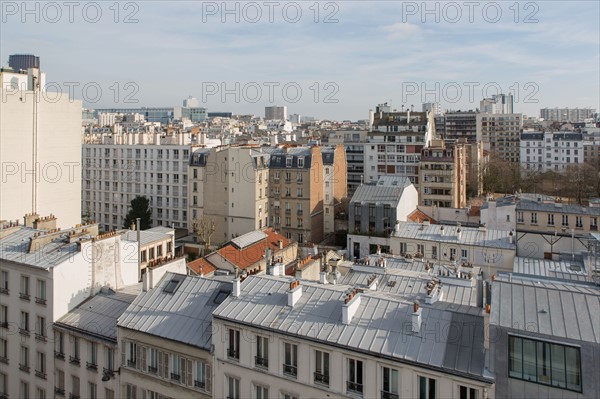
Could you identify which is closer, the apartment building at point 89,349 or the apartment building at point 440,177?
the apartment building at point 89,349

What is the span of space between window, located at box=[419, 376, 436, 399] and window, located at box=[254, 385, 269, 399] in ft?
11.0

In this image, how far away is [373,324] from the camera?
10.8 meters

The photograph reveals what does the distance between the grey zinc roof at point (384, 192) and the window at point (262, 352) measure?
23.3 metres

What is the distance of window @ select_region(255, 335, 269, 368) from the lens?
36.9ft

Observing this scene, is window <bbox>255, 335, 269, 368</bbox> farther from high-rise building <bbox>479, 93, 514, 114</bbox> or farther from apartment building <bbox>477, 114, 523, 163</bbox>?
high-rise building <bbox>479, 93, 514, 114</bbox>

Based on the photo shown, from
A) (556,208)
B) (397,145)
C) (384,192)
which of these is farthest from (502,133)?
(556,208)

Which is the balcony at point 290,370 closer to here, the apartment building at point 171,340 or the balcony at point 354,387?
the balcony at point 354,387

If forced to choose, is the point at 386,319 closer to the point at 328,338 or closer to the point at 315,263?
the point at 328,338

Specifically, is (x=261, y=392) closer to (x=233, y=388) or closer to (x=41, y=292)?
(x=233, y=388)

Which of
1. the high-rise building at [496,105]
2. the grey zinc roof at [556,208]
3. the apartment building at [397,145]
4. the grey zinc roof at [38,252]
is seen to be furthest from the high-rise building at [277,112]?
the grey zinc roof at [38,252]

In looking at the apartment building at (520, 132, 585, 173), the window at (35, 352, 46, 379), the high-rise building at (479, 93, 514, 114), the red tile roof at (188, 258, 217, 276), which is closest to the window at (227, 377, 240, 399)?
the window at (35, 352, 46, 379)

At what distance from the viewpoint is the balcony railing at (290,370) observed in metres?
10.9

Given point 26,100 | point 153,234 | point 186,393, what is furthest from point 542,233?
point 26,100

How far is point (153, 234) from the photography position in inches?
1008
